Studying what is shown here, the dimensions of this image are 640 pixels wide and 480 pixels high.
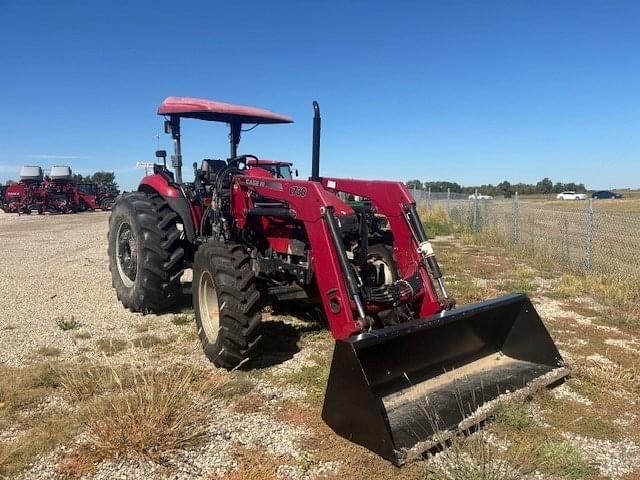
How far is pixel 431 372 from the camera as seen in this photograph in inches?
158

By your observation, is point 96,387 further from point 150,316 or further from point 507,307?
Result: point 507,307

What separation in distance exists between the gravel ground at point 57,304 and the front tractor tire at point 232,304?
60.1 inches

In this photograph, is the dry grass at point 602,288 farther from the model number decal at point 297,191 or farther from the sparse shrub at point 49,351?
the sparse shrub at point 49,351

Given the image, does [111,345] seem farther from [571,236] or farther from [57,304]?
[571,236]

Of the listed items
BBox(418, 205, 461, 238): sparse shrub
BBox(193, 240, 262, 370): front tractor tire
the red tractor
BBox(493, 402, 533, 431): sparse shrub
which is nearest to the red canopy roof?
the red tractor

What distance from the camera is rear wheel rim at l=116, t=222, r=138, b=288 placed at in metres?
6.79

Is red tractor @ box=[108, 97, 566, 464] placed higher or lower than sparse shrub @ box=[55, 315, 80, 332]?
higher

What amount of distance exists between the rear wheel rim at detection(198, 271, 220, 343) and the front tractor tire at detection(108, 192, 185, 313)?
122cm

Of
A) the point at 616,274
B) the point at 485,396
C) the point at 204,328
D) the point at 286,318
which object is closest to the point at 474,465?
the point at 485,396

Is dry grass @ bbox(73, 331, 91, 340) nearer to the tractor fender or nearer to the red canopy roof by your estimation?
the tractor fender

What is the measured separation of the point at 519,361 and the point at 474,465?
167 cm

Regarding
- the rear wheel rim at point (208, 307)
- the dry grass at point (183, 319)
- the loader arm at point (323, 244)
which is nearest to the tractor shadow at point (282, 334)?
the rear wheel rim at point (208, 307)

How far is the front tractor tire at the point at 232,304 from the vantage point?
14.3 feet

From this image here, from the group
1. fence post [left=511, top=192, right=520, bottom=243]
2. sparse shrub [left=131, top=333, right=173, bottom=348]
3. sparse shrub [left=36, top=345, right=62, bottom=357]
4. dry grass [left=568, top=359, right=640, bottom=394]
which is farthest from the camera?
fence post [left=511, top=192, right=520, bottom=243]
